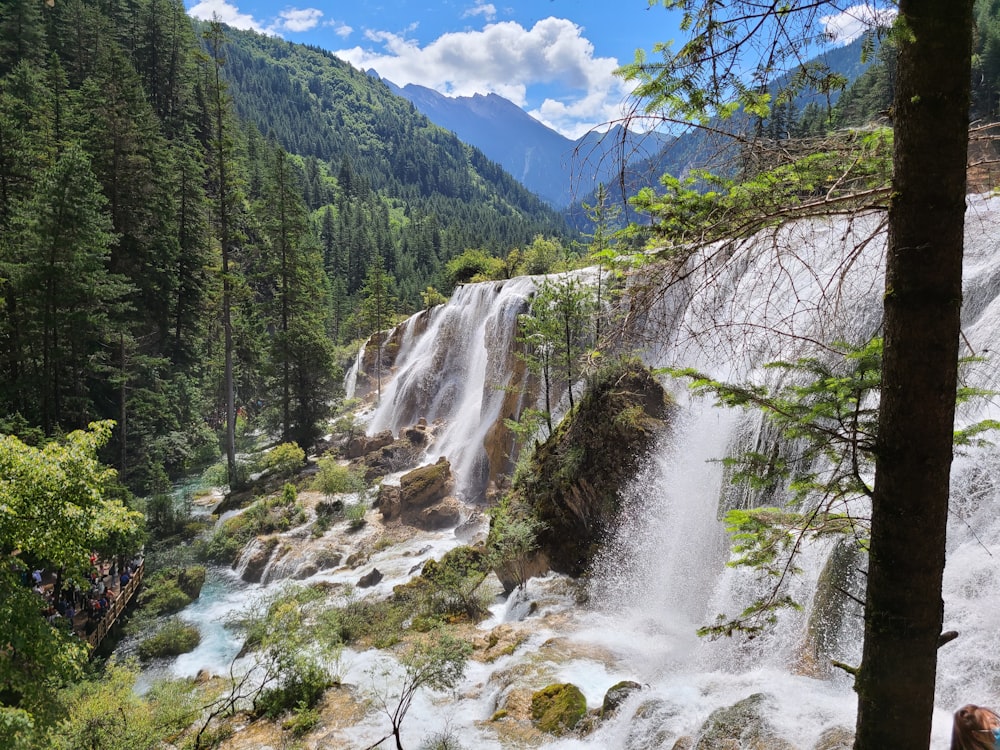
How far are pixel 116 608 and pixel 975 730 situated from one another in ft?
56.0

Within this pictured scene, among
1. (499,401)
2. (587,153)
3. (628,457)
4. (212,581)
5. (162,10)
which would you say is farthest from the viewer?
(162,10)

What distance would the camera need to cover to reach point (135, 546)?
620 inches

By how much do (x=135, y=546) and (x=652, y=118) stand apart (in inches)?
730

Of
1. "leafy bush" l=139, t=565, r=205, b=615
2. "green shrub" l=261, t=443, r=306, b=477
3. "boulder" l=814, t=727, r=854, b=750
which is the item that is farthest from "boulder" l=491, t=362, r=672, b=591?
"green shrub" l=261, t=443, r=306, b=477

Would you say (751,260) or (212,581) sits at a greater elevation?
(751,260)

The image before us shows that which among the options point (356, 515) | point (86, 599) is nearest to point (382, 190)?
point (356, 515)

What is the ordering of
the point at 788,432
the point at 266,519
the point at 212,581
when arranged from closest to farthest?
the point at 788,432
the point at 212,581
the point at 266,519

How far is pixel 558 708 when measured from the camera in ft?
24.8

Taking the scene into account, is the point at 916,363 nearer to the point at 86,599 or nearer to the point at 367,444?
the point at 86,599

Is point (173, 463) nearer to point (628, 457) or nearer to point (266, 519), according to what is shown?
point (266, 519)

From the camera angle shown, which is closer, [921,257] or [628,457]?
[921,257]

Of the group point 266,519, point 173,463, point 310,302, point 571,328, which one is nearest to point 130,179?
point 310,302

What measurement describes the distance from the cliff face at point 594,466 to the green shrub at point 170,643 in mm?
8517

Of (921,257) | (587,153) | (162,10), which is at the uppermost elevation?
(162,10)
